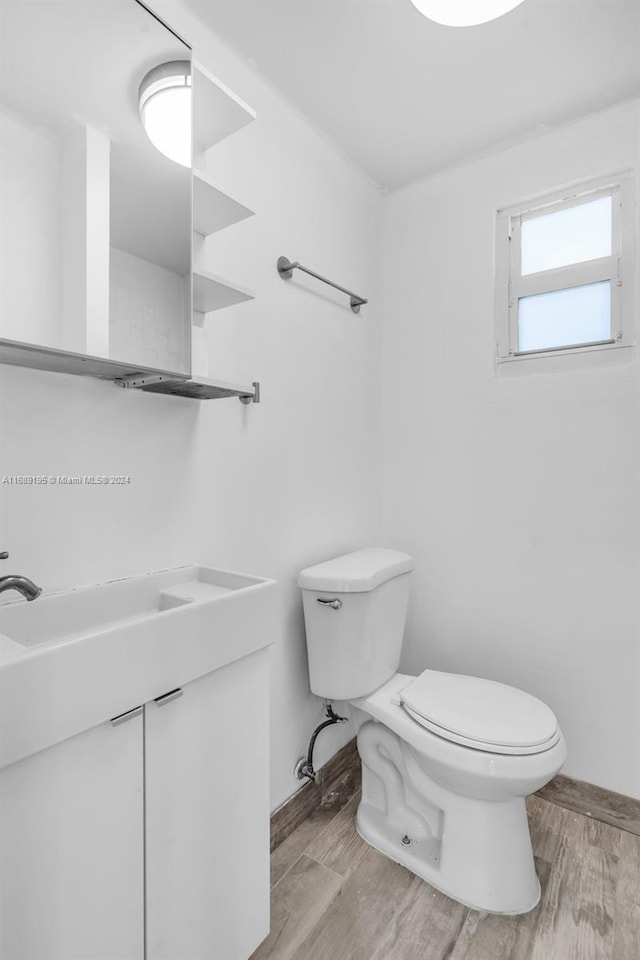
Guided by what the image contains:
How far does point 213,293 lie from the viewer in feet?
4.01

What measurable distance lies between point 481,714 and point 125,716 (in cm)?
100

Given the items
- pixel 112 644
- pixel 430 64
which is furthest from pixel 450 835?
pixel 430 64

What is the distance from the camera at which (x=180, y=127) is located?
1.16m

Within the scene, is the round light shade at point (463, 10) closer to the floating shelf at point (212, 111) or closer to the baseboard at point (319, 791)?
the floating shelf at point (212, 111)

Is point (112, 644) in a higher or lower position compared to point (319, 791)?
higher

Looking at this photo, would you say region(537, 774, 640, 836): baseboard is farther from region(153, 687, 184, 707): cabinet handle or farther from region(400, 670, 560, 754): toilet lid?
region(153, 687, 184, 707): cabinet handle

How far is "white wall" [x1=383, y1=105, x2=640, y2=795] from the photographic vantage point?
64.2 inches

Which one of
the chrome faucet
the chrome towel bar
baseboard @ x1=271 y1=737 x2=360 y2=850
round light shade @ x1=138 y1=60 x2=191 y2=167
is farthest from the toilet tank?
round light shade @ x1=138 y1=60 x2=191 y2=167

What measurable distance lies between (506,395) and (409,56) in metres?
1.08

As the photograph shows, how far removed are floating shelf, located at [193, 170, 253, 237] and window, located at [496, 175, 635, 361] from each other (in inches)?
41.6

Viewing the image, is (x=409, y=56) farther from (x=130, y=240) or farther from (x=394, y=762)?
(x=394, y=762)

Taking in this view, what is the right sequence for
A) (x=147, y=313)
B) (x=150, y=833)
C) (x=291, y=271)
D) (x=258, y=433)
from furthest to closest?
(x=291, y=271), (x=258, y=433), (x=147, y=313), (x=150, y=833)

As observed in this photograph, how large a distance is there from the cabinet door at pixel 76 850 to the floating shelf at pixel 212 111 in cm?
135

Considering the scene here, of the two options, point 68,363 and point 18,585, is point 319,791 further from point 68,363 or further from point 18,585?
point 68,363
